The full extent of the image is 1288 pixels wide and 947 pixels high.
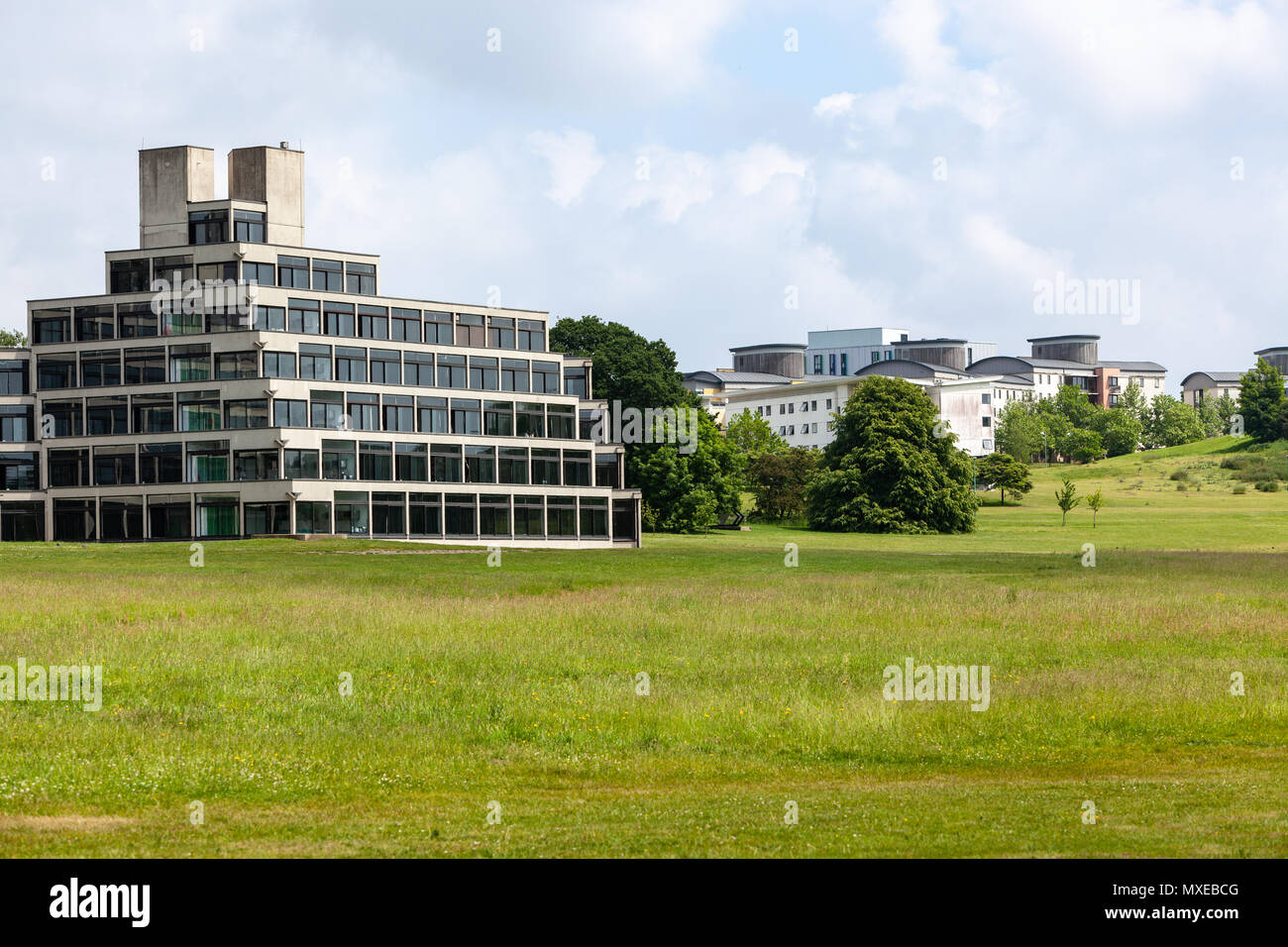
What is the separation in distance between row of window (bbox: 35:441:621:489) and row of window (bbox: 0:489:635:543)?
4.39 ft

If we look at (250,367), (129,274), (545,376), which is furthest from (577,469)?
(129,274)

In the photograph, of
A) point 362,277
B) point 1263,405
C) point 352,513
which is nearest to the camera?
point 352,513

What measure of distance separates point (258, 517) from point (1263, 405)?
143 metres

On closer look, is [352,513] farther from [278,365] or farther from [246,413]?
[278,365]

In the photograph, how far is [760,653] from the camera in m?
33.2

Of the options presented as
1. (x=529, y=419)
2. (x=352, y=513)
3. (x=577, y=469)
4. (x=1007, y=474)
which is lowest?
(x=352, y=513)

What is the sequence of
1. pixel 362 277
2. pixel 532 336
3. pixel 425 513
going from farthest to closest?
1. pixel 532 336
2. pixel 362 277
3. pixel 425 513

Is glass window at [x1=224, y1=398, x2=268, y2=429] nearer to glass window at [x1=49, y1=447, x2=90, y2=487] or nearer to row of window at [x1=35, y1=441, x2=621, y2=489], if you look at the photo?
row of window at [x1=35, y1=441, x2=621, y2=489]

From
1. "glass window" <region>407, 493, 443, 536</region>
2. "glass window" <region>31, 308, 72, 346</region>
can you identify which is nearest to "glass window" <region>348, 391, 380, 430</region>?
"glass window" <region>407, 493, 443, 536</region>

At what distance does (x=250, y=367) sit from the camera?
92000mm

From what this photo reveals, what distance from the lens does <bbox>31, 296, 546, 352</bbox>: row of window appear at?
93.5m

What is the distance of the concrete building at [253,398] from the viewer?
9150cm
